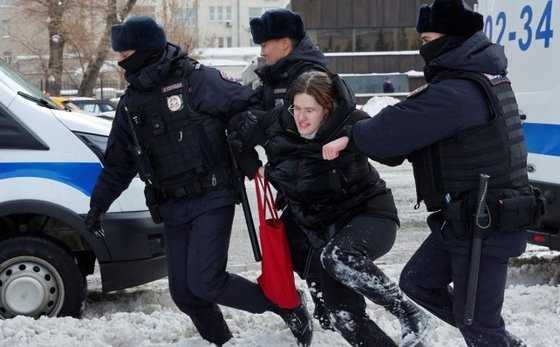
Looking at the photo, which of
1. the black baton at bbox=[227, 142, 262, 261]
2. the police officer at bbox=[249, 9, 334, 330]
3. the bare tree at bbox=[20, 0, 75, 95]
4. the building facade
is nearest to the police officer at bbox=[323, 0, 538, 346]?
the police officer at bbox=[249, 9, 334, 330]

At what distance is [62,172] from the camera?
14.8ft

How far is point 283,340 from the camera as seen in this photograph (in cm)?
415

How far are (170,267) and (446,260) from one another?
1.52 meters

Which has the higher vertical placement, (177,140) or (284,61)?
(284,61)

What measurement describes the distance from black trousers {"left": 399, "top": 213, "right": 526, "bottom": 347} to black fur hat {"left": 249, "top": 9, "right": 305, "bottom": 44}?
134 cm

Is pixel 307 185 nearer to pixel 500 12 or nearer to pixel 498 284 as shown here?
pixel 498 284

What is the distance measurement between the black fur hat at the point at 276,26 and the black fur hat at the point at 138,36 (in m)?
0.53

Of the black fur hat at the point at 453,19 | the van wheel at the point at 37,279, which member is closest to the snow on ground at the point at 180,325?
the van wheel at the point at 37,279

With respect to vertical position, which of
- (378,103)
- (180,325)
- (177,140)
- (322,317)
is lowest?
(378,103)

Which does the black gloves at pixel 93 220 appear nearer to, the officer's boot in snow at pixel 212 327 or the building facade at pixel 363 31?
the officer's boot in snow at pixel 212 327

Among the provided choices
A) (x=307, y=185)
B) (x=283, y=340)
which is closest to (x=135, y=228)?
(x=283, y=340)

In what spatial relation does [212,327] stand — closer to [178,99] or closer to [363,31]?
[178,99]

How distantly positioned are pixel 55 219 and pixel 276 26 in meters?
1.90

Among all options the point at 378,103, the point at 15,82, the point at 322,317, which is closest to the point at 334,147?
the point at 322,317
